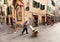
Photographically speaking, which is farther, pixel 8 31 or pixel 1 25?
pixel 8 31

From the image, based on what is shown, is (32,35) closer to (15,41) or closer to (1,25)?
(15,41)

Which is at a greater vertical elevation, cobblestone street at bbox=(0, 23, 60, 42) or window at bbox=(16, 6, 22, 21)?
window at bbox=(16, 6, 22, 21)

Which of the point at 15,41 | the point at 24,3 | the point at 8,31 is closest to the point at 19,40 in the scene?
the point at 15,41

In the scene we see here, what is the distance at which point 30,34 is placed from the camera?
4496mm

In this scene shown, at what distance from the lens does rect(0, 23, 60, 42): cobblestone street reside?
3.87 meters

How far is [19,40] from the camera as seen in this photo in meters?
4.11

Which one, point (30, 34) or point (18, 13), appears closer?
point (18, 13)

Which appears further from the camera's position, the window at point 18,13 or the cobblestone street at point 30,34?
the window at point 18,13

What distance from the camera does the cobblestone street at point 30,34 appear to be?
12.7ft

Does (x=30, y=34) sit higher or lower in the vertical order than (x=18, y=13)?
lower

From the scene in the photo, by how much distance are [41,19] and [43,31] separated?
368 millimetres

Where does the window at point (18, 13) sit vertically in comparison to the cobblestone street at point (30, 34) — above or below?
above

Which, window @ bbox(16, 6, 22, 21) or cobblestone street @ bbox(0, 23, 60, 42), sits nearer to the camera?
cobblestone street @ bbox(0, 23, 60, 42)

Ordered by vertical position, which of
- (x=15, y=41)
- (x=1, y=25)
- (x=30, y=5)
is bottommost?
(x=15, y=41)
